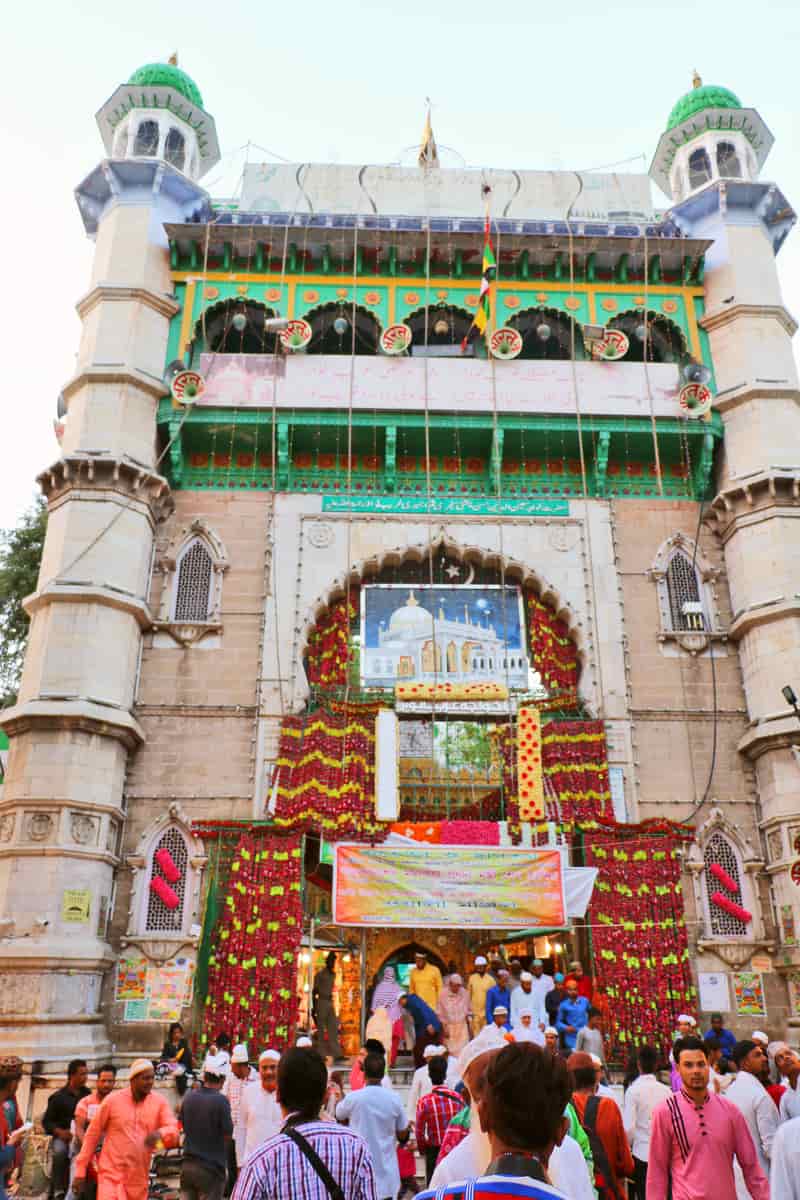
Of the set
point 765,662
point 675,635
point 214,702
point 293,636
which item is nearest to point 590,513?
point 675,635

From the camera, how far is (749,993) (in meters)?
15.3

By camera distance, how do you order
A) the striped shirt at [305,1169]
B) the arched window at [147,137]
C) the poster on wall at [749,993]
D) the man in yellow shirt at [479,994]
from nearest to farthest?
the striped shirt at [305,1169] → the man in yellow shirt at [479,994] → the poster on wall at [749,993] → the arched window at [147,137]

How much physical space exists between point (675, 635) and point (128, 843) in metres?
10.5

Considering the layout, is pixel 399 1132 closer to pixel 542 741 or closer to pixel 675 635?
pixel 542 741

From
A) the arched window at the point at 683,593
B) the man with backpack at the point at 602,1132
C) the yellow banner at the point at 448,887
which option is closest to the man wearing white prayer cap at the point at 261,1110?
the man with backpack at the point at 602,1132

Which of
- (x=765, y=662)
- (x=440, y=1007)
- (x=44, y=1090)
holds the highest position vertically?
(x=765, y=662)

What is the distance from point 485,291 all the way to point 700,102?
834cm

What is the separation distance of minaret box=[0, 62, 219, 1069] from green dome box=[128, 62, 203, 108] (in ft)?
0.17

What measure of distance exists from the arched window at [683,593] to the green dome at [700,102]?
36.0 ft

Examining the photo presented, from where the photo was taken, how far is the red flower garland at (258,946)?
1459 centimetres

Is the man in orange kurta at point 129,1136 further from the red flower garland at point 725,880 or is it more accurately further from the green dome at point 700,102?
the green dome at point 700,102

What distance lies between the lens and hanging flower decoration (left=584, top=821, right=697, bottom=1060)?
14727 mm

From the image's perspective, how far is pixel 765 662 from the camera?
16.7 m

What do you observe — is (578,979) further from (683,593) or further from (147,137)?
(147,137)
